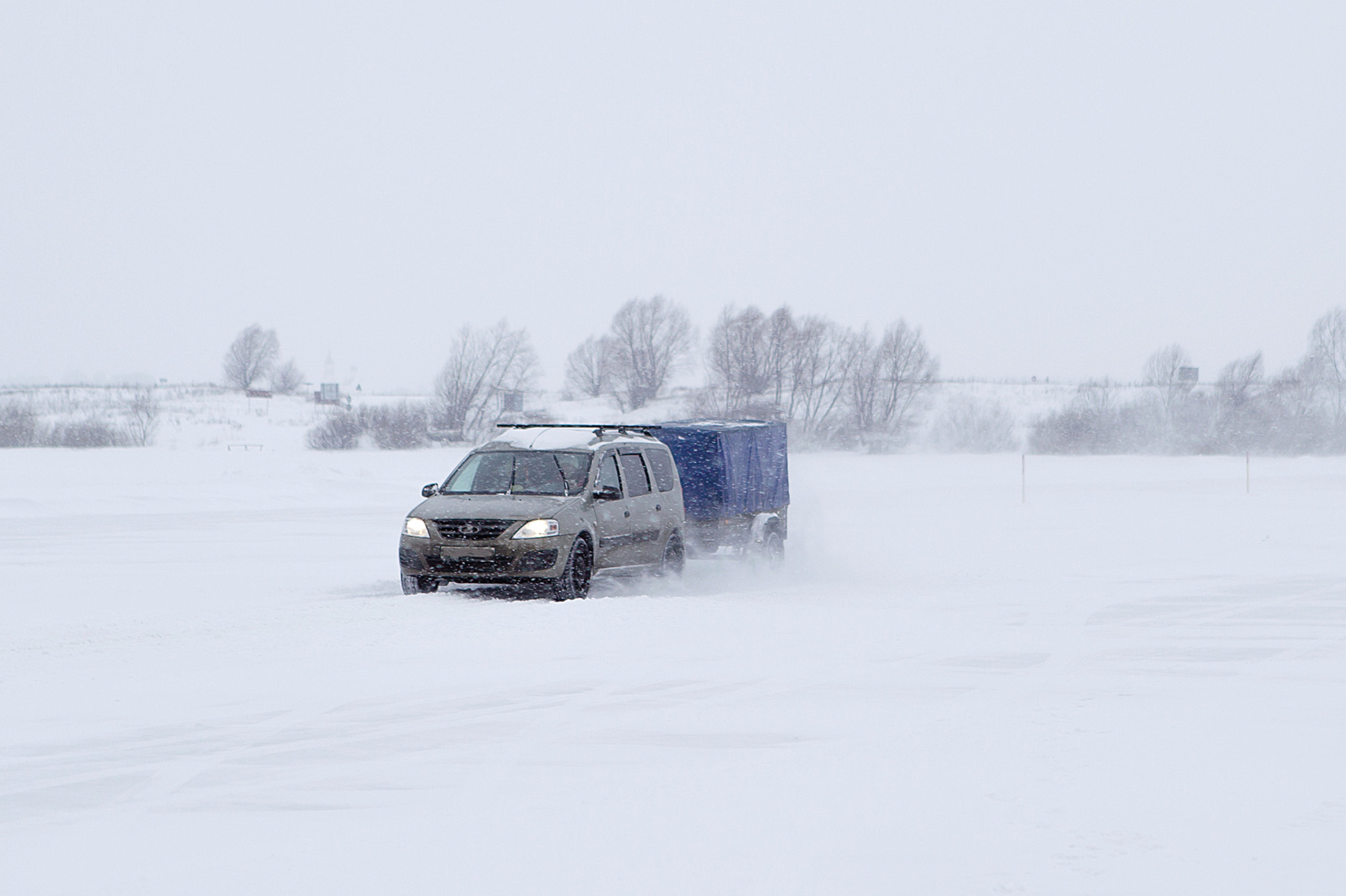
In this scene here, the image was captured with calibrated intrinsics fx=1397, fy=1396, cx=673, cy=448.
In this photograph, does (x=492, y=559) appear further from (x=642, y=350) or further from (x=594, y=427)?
(x=642, y=350)

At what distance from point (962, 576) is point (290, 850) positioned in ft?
47.7

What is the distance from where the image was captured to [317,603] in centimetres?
1477

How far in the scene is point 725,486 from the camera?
777 inches

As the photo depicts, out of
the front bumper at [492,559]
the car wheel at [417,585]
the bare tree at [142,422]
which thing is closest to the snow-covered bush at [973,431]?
the bare tree at [142,422]

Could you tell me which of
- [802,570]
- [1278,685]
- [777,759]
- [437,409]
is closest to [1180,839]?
[777,759]

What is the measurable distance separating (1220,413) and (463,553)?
87.8 metres

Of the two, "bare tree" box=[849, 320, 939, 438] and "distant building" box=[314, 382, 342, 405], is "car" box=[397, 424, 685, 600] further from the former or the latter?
"distant building" box=[314, 382, 342, 405]

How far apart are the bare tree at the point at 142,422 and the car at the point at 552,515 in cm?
5144

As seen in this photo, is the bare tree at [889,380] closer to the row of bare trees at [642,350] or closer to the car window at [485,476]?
the row of bare trees at [642,350]

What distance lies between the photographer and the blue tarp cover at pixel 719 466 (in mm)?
19688

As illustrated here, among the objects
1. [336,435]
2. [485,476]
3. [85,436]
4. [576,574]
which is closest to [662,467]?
[485,476]

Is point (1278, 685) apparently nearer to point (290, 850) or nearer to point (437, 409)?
point (290, 850)

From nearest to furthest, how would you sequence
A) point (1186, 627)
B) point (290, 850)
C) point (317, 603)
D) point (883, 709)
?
point (290, 850) → point (883, 709) → point (1186, 627) → point (317, 603)

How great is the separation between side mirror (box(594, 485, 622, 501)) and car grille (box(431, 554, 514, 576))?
154 cm
